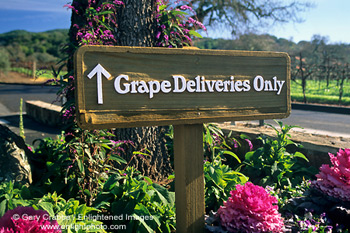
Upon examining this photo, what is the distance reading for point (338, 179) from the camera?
2.20 meters

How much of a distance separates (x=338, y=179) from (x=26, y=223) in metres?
1.91

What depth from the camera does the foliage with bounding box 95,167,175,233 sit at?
6.42ft

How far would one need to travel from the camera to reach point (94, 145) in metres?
2.48

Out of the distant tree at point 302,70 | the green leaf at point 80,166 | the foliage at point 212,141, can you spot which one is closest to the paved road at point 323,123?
the distant tree at point 302,70

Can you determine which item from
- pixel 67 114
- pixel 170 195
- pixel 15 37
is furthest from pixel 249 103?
pixel 15 37

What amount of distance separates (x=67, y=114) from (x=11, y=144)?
578mm

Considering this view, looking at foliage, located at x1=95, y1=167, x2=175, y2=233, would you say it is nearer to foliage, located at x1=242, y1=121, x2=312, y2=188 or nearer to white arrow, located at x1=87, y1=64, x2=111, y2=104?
white arrow, located at x1=87, y1=64, x2=111, y2=104

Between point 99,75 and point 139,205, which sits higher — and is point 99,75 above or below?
above

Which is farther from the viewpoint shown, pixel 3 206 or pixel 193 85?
pixel 3 206

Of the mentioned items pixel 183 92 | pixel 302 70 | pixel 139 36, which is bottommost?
pixel 183 92

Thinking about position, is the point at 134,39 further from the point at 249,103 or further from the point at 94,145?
the point at 249,103

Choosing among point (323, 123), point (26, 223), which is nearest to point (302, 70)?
point (323, 123)

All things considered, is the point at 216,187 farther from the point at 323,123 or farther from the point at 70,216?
the point at 323,123

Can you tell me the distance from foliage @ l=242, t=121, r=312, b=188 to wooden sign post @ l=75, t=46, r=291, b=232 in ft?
3.22
